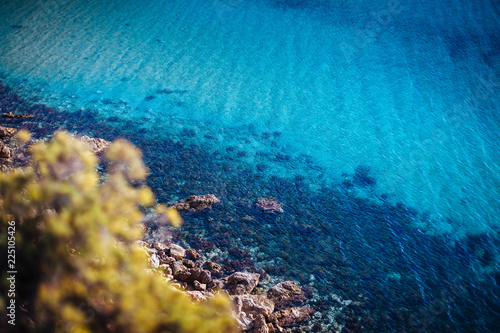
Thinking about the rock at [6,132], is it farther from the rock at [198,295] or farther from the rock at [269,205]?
the rock at [198,295]

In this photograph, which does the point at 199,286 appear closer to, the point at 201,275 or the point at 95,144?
the point at 201,275

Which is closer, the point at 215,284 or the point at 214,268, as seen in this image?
the point at 215,284

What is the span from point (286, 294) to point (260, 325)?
1452mm

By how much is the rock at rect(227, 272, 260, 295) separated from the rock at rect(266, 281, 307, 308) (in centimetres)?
46

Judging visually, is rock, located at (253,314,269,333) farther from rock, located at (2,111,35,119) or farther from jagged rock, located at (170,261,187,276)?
rock, located at (2,111,35,119)

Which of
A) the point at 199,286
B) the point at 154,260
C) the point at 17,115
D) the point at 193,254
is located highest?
the point at 17,115

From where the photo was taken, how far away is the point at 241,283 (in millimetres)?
7645

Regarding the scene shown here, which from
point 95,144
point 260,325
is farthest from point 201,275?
point 95,144

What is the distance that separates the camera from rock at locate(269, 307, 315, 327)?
23.4 ft

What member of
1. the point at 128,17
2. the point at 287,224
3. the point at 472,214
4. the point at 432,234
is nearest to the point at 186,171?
the point at 287,224

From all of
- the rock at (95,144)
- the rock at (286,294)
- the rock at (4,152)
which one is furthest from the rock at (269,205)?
the rock at (4,152)

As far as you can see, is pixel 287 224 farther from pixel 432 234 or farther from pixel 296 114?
pixel 296 114

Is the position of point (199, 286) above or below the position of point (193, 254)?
above

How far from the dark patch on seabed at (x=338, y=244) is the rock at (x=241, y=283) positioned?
583 mm
